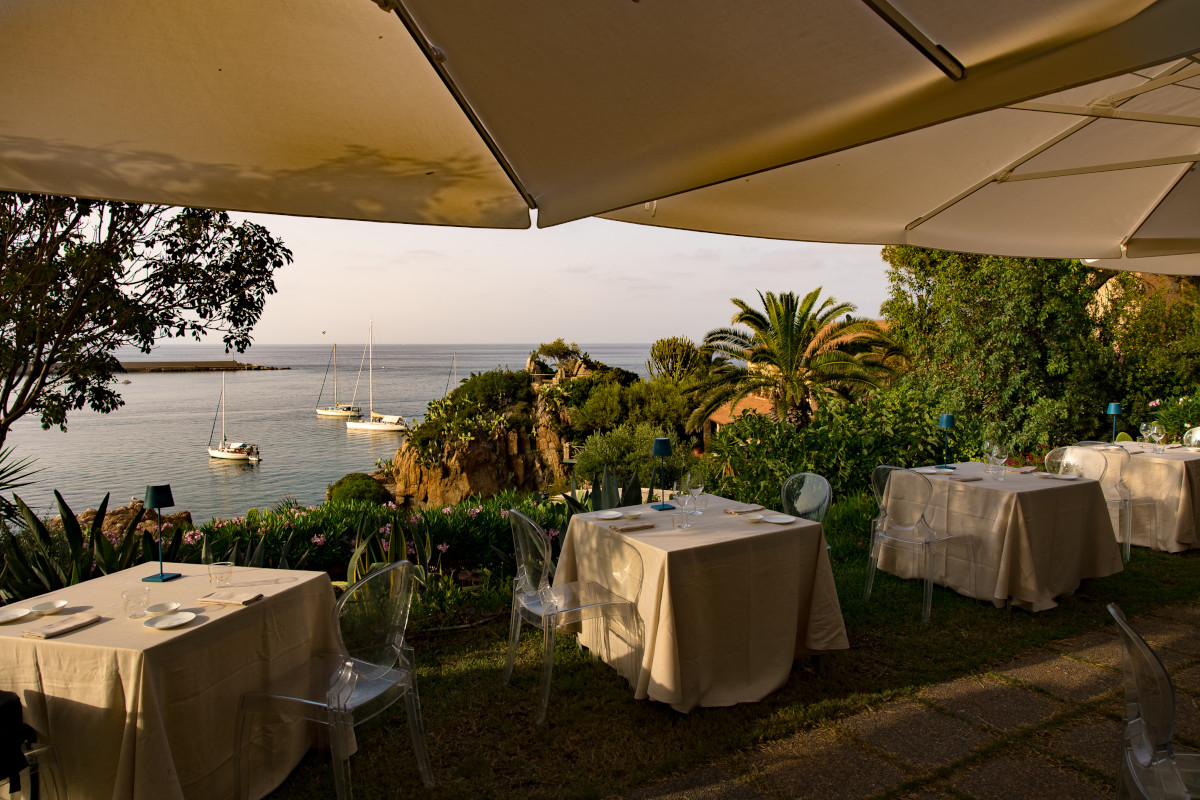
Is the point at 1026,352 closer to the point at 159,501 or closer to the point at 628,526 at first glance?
the point at 628,526

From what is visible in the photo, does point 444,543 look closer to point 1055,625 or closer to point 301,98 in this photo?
point 301,98

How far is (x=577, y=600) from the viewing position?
352 cm

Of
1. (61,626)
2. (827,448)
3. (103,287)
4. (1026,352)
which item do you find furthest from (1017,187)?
(103,287)

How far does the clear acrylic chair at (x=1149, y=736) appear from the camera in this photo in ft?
6.00

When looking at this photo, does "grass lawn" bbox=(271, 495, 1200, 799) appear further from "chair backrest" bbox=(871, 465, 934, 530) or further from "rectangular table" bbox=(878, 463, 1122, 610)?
"chair backrest" bbox=(871, 465, 934, 530)

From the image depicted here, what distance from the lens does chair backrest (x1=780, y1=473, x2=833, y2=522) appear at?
14.1ft

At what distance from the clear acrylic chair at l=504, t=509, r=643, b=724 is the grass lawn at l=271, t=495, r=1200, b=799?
156 mm

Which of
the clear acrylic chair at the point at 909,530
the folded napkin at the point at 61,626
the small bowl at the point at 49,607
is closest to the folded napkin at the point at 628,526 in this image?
the clear acrylic chair at the point at 909,530

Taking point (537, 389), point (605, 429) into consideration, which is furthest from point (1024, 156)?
point (537, 389)

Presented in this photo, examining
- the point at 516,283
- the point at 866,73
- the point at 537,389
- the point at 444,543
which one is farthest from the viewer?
the point at 516,283

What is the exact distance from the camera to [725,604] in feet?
10.8

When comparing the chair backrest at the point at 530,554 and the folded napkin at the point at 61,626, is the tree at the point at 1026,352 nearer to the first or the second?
the chair backrest at the point at 530,554

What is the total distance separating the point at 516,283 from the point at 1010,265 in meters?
62.6

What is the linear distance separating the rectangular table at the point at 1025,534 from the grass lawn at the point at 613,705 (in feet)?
0.47
